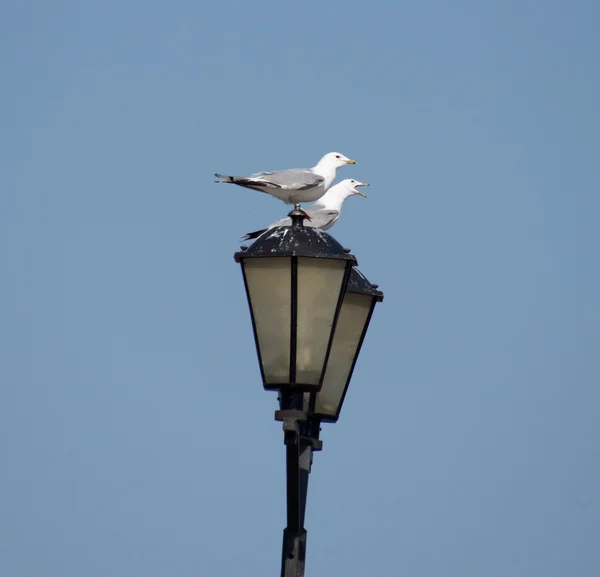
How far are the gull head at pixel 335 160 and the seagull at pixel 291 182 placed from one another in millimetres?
522

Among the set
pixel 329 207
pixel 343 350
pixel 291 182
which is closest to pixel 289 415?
pixel 343 350

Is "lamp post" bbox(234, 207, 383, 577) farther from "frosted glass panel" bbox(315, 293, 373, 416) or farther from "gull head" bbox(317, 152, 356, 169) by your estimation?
"gull head" bbox(317, 152, 356, 169)

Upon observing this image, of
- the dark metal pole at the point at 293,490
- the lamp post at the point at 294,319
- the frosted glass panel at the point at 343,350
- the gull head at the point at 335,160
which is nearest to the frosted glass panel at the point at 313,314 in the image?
the lamp post at the point at 294,319

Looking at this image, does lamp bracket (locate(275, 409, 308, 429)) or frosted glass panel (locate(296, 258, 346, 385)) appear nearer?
lamp bracket (locate(275, 409, 308, 429))

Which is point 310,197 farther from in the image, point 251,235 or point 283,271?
point 283,271

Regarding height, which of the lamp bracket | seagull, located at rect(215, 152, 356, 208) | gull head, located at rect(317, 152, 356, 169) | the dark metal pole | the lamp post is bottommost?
the dark metal pole

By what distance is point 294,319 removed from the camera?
20.4 feet

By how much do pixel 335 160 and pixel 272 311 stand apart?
8.73 metres

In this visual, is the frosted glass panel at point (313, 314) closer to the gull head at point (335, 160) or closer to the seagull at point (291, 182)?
the seagull at point (291, 182)

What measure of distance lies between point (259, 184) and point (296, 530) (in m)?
5.01

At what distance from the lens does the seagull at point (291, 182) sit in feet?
35.5

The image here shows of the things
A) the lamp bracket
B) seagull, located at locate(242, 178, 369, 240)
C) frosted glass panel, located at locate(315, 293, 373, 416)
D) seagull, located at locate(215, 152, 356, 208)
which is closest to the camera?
the lamp bracket

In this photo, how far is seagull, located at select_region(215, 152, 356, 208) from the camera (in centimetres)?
1082

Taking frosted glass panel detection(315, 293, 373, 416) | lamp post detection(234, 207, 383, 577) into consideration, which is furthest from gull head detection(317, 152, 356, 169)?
lamp post detection(234, 207, 383, 577)
